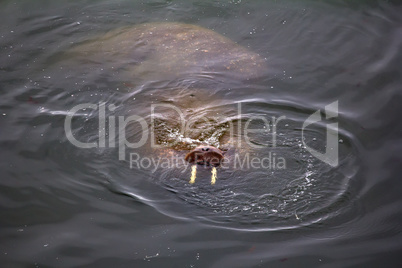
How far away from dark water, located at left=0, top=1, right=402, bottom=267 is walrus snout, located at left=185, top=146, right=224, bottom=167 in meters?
0.10

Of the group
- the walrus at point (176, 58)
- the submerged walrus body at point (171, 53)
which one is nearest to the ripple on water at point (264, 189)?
the walrus at point (176, 58)

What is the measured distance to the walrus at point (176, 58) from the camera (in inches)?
213

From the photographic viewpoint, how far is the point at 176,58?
5758 mm

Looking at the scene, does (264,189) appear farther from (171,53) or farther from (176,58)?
(171,53)

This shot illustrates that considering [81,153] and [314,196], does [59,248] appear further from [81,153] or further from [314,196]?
[314,196]

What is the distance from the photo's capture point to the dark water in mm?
3689

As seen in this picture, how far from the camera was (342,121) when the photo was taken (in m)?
4.94

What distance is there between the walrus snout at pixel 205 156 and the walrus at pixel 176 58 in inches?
35.9

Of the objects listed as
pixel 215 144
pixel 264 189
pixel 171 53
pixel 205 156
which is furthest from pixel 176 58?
pixel 264 189

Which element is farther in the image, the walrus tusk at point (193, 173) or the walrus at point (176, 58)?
the walrus at point (176, 58)

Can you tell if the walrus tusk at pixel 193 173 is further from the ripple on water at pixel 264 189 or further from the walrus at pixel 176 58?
the walrus at pixel 176 58

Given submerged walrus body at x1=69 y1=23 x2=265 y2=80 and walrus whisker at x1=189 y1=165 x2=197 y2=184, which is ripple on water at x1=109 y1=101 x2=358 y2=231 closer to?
walrus whisker at x1=189 y1=165 x2=197 y2=184

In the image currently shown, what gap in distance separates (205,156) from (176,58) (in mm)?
2082

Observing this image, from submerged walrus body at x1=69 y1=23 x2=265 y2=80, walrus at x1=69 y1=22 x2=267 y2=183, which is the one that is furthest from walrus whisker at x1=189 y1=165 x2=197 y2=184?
submerged walrus body at x1=69 y1=23 x2=265 y2=80
